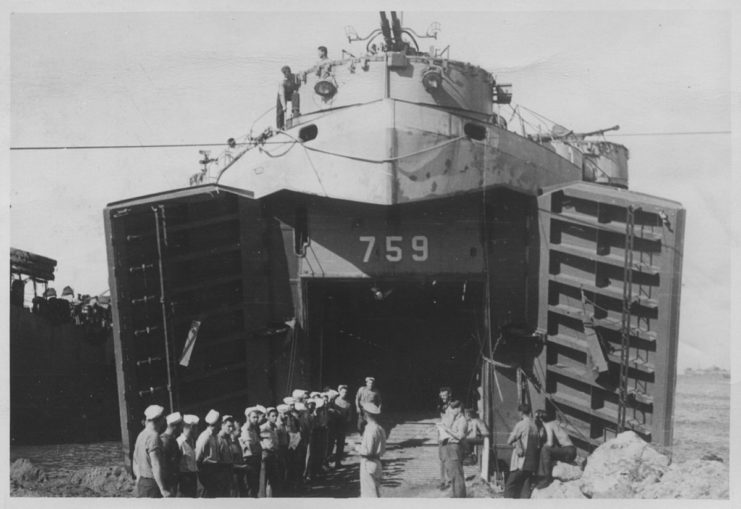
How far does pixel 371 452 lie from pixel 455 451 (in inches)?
41.8

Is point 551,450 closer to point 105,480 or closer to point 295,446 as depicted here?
point 295,446

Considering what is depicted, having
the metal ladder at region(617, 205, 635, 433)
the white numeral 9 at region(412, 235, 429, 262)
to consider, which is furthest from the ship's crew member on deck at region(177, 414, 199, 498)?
the metal ladder at region(617, 205, 635, 433)

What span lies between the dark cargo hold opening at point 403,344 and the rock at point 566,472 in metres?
2.67

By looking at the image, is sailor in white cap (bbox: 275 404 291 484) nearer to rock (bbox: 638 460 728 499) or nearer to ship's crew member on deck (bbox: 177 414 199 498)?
ship's crew member on deck (bbox: 177 414 199 498)

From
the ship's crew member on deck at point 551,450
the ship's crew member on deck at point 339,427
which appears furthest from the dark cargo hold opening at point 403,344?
the ship's crew member on deck at point 551,450

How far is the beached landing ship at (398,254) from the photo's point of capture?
7.10 m

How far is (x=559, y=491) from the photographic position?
6172mm

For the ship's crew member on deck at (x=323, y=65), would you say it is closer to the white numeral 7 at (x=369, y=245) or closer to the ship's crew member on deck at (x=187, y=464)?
the white numeral 7 at (x=369, y=245)

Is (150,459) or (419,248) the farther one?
(419,248)

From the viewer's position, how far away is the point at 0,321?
6465mm

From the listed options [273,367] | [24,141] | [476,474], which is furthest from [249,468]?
[24,141]

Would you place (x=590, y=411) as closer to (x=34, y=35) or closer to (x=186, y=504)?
(x=186, y=504)

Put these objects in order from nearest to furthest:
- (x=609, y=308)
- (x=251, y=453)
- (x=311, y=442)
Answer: (x=251, y=453)
(x=311, y=442)
(x=609, y=308)

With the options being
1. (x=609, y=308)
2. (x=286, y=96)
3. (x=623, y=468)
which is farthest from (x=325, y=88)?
(x=623, y=468)
